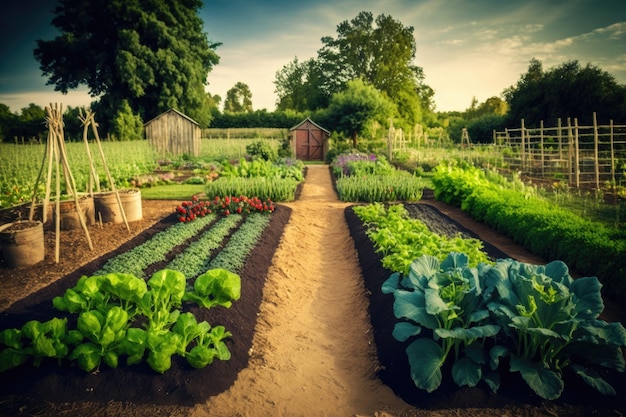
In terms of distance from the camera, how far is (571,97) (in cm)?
2912

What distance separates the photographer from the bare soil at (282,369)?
114 inches

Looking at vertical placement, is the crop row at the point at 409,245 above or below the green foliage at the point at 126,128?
below

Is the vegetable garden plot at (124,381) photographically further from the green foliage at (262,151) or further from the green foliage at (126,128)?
the green foliage at (126,128)

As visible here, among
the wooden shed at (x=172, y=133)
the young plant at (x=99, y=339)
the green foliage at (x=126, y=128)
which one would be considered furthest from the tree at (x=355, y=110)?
the young plant at (x=99, y=339)

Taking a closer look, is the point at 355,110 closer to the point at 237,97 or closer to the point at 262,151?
the point at 262,151

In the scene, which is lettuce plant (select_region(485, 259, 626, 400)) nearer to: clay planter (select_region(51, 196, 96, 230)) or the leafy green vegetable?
the leafy green vegetable

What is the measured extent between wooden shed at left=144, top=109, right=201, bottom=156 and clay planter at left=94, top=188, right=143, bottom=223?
663 inches

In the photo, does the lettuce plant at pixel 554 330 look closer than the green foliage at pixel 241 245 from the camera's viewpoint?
Yes

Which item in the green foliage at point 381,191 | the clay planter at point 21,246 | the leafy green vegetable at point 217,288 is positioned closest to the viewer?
the leafy green vegetable at point 217,288

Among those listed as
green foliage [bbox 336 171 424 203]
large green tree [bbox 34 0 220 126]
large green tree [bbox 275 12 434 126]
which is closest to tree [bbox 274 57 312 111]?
large green tree [bbox 275 12 434 126]

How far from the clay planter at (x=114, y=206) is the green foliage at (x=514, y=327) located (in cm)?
697

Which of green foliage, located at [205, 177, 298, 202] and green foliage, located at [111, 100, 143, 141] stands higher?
green foliage, located at [111, 100, 143, 141]

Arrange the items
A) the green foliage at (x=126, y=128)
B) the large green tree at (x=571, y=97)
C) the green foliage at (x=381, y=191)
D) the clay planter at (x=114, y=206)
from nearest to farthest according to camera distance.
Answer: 1. the clay planter at (x=114, y=206)
2. the green foliage at (x=381, y=191)
3. the green foliage at (x=126, y=128)
4. the large green tree at (x=571, y=97)

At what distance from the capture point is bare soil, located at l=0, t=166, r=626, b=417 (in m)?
2.89
